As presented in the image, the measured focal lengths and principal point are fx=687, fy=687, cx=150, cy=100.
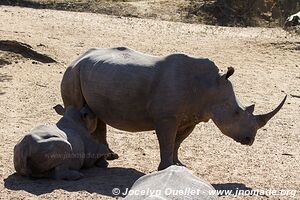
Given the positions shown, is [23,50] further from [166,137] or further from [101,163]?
[166,137]

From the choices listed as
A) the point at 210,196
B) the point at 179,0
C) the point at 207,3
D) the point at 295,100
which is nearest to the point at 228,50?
the point at 295,100

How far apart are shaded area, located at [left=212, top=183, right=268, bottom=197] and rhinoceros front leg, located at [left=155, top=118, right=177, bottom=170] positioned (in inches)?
22.2

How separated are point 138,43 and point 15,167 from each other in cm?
860

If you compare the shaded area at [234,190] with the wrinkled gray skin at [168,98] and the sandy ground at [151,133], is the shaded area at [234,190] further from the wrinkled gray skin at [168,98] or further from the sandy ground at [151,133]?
the wrinkled gray skin at [168,98]

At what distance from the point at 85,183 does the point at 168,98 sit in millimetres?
1126

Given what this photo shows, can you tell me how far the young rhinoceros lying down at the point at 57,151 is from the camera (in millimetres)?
6254

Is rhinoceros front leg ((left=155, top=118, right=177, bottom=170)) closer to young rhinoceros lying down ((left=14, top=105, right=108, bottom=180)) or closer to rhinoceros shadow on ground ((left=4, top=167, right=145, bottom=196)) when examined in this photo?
rhinoceros shadow on ground ((left=4, top=167, right=145, bottom=196))

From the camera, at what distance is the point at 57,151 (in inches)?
247

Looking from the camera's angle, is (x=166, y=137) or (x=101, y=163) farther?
(x=101, y=163)

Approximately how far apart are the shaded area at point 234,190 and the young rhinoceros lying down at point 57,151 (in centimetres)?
123

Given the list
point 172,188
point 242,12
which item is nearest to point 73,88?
point 172,188

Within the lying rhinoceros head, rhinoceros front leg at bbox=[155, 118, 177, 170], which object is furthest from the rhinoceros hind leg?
the lying rhinoceros head

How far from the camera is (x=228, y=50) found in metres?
14.6

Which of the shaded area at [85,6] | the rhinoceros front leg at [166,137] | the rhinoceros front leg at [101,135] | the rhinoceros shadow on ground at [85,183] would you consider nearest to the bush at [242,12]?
the shaded area at [85,6]
